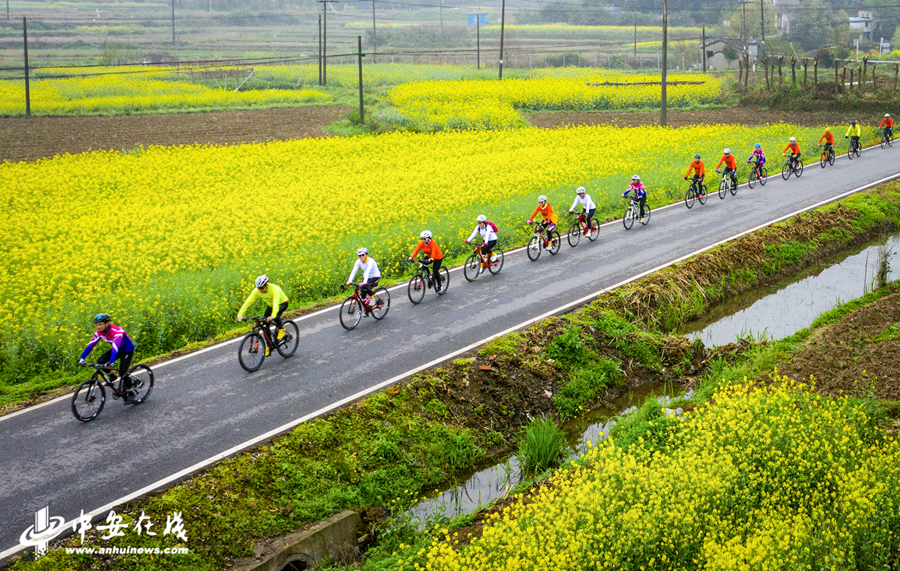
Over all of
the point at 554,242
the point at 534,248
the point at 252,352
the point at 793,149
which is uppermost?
the point at 793,149

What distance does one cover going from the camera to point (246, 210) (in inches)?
1084

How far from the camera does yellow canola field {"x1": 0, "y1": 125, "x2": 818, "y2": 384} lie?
17922 mm

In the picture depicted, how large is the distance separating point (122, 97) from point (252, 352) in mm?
59176

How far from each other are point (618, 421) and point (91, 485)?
950 cm

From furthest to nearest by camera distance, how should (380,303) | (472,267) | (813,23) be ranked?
(813,23)
(472,267)
(380,303)

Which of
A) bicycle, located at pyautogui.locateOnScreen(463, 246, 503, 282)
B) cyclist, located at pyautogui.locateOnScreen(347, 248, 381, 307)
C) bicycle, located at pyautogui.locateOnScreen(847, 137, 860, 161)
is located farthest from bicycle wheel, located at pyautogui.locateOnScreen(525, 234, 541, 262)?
bicycle, located at pyautogui.locateOnScreen(847, 137, 860, 161)

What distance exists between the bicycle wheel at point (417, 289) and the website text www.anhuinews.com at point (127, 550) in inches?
401

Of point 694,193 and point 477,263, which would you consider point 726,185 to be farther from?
point 477,263

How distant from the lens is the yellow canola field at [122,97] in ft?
197

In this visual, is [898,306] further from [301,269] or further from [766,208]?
[301,269]

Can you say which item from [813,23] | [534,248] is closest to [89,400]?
[534,248]

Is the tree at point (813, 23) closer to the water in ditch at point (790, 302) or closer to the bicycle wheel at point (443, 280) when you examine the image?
the water in ditch at point (790, 302)

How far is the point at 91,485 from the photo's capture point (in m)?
11.2

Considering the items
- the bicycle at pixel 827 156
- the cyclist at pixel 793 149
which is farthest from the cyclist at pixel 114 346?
the bicycle at pixel 827 156
